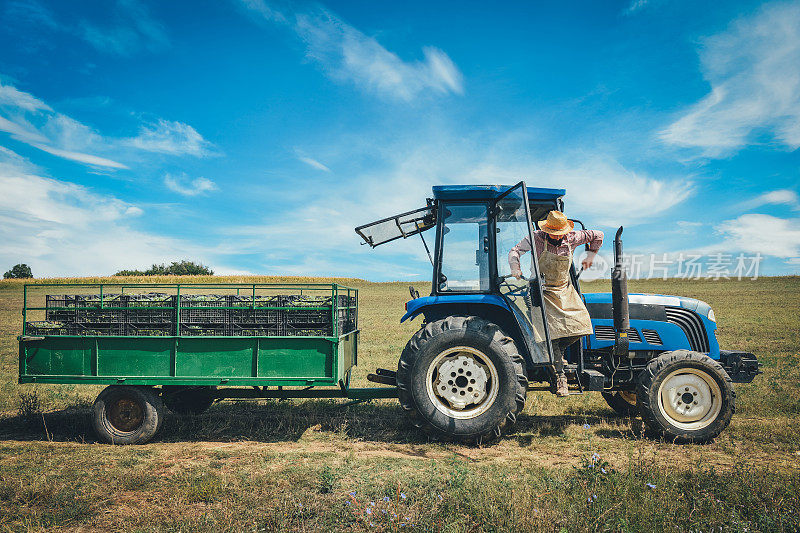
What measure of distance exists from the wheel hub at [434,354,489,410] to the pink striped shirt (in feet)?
4.02

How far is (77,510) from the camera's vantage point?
393 cm

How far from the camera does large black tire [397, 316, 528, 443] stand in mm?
5395

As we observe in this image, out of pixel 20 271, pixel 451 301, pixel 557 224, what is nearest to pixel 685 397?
pixel 557 224

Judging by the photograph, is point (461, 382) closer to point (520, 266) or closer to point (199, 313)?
point (520, 266)

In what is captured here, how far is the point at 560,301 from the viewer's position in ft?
18.2

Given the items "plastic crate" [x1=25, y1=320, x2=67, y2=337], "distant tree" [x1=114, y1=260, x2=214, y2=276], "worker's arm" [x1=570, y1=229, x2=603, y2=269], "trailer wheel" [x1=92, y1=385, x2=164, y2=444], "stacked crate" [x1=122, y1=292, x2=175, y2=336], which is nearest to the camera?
"worker's arm" [x1=570, y1=229, x2=603, y2=269]

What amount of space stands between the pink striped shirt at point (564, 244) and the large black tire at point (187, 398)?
14.6 ft

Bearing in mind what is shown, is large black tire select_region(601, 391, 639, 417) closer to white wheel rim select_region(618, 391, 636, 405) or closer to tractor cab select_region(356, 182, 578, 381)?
white wheel rim select_region(618, 391, 636, 405)

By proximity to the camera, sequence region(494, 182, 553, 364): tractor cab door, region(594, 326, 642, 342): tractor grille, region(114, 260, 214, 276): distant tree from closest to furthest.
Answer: region(494, 182, 553, 364): tractor cab door < region(594, 326, 642, 342): tractor grille < region(114, 260, 214, 276): distant tree

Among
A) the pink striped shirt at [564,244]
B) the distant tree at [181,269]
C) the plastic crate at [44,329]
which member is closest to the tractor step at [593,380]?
the pink striped shirt at [564,244]

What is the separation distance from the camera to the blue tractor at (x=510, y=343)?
547 centimetres

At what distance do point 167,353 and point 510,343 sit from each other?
4.13m

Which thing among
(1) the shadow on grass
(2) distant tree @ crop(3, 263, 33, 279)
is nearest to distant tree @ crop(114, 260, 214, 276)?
(2) distant tree @ crop(3, 263, 33, 279)

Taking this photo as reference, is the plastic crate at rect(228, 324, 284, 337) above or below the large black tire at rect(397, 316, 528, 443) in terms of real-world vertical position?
above
